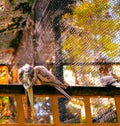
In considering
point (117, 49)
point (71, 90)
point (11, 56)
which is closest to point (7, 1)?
point (11, 56)

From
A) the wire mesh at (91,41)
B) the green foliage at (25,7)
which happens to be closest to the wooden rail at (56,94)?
the wire mesh at (91,41)

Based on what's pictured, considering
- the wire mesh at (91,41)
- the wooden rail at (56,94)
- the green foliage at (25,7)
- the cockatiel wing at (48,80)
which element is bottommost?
the wooden rail at (56,94)

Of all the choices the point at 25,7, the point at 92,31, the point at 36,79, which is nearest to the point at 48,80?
the point at 36,79

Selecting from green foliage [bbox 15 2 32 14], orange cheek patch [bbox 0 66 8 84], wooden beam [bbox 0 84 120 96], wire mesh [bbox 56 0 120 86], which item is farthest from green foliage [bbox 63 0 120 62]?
orange cheek patch [bbox 0 66 8 84]

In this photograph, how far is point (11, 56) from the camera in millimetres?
5223

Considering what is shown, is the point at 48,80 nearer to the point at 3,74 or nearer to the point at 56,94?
the point at 56,94

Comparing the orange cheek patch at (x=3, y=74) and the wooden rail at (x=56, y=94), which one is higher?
the orange cheek patch at (x=3, y=74)

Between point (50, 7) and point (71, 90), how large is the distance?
1.67 meters

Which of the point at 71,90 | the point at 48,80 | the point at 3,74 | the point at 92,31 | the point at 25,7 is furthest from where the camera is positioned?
the point at 3,74

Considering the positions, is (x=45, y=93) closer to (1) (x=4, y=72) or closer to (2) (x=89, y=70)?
(2) (x=89, y=70)

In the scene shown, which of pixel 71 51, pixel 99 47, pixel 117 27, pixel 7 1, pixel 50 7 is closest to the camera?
pixel 117 27

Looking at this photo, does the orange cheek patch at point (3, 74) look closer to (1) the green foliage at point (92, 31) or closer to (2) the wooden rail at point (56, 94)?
(1) the green foliage at point (92, 31)

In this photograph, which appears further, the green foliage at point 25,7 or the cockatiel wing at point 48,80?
the green foliage at point 25,7

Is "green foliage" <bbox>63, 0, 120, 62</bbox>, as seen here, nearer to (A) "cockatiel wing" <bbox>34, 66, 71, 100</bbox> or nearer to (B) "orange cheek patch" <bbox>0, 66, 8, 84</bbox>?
(A) "cockatiel wing" <bbox>34, 66, 71, 100</bbox>
